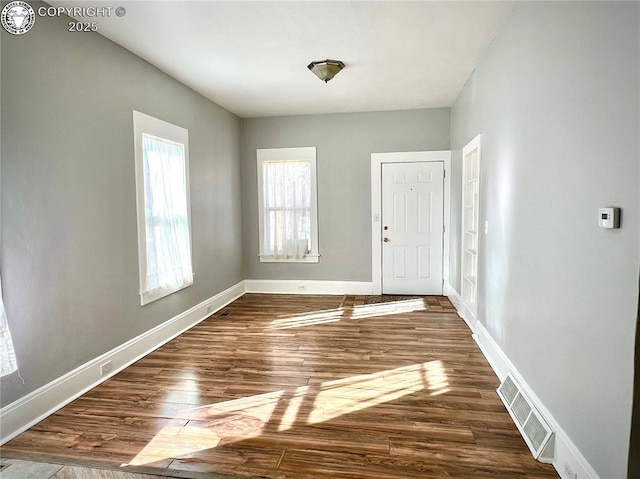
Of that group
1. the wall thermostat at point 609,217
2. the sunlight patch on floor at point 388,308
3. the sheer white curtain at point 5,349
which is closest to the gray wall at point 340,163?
the sunlight patch on floor at point 388,308

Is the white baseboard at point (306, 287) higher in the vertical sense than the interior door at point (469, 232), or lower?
lower

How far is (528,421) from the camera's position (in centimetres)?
221

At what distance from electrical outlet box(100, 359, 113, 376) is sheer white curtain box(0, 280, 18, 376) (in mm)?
855

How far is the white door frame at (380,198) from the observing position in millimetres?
5547

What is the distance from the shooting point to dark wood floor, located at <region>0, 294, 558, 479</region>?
2.00m

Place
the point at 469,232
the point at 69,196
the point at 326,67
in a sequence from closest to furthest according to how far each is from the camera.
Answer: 1. the point at 69,196
2. the point at 326,67
3. the point at 469,232

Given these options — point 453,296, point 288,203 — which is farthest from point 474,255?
point 288,203

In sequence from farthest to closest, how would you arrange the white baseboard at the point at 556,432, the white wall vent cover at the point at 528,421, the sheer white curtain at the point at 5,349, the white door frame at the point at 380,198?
1. the white door frame at the point at 380,198
2. the sheer white curtain at the point at 5,349
3. the white wall vent cover at the point at 528,421
4. the white baseboard at the point at 556,432

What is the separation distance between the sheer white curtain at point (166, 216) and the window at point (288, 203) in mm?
1824

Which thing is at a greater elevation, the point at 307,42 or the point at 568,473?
the point at 307,42

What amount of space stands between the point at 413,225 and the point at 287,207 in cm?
194

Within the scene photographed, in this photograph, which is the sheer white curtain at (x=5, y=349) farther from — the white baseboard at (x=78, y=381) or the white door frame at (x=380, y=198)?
the white door frame at (x=380, y=198)

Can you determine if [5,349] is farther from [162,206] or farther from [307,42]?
[307,42]

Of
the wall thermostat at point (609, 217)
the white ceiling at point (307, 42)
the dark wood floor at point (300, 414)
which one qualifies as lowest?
the dark wood floor at point (300, 414)
